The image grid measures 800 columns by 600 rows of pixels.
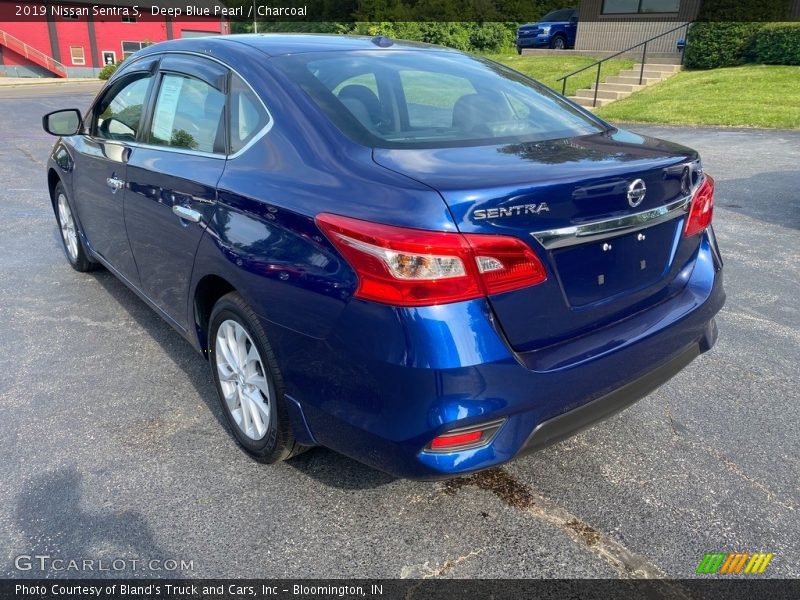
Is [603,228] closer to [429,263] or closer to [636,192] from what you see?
[636,192]

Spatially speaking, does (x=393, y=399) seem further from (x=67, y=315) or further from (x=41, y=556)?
(x=67, y=315)

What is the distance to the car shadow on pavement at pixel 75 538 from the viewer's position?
7.44 feet

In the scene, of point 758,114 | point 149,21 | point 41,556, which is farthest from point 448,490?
point 149,21

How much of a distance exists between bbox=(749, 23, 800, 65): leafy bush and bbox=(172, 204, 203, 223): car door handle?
67.1 feet

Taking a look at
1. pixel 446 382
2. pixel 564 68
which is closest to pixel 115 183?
pixel 446 382

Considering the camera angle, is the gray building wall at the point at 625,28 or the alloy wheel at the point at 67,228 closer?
the alloy wheel at the point at 67,228

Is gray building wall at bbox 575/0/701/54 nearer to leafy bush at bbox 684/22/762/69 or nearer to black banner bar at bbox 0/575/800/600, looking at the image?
leafy bush at bbox 684/22/762/69

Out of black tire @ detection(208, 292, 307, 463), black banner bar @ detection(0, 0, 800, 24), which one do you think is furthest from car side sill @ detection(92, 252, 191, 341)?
black banner bar @ detection(0, 0, 800, 24)

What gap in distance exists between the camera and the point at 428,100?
304 cm

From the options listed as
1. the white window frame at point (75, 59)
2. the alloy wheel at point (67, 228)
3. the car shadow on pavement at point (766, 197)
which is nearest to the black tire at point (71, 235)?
the alloy wheel at point (67, 228)

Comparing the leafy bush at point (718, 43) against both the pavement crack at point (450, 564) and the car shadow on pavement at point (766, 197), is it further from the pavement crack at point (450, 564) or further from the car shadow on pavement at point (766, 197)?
the pavement crack at point (450, 564)

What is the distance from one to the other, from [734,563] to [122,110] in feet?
12.7

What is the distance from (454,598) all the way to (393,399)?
0.72 m

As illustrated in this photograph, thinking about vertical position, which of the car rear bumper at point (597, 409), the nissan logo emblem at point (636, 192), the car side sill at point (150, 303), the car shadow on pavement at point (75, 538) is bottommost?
the car shadow on pavement at point (75, 538)
